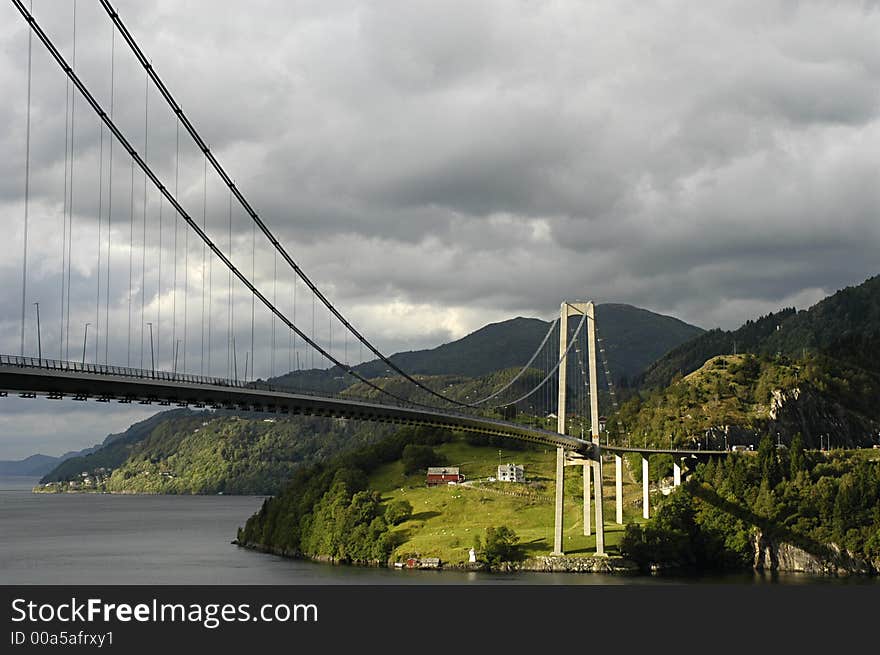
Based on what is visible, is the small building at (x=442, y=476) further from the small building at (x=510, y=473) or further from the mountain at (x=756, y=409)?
the mountain at (x=756, y=409)

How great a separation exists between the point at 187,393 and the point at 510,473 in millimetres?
89927

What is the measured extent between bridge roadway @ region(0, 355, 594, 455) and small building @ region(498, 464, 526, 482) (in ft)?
192

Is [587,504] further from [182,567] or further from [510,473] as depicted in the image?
[182,567]

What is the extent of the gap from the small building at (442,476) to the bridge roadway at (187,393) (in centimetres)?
5857

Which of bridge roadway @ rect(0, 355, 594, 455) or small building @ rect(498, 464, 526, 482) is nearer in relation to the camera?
bridge roadway @ rect(0, 355, 594, 455)

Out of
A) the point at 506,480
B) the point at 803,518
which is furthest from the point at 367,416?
the point at 506,480

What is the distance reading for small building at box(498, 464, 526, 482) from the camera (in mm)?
137625

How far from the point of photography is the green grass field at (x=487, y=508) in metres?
101

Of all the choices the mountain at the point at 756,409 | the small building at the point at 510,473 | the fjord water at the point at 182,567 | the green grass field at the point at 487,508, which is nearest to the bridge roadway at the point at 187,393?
the fjord water at the point at 182,567

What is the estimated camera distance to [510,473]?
5458 inches

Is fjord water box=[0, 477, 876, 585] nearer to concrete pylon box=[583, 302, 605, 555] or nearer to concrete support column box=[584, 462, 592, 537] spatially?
concrete pylon box=[583, 302, 605, 555]

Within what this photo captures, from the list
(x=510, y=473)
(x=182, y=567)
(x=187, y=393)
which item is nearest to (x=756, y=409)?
(x=510, y=473)

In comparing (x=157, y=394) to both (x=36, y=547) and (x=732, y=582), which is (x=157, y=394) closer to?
(x=732, y=582)

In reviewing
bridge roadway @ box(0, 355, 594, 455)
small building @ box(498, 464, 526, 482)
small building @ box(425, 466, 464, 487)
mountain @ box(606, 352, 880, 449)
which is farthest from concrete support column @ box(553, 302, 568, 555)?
mountain @ box(606, 352, 880, 449)
